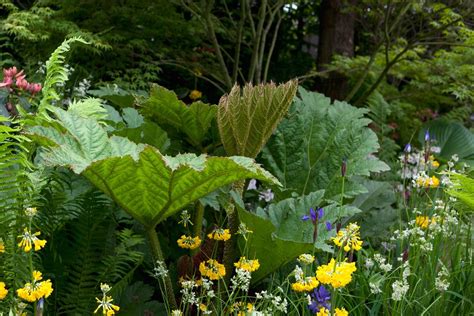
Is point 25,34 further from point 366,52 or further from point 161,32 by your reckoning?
point 366,52

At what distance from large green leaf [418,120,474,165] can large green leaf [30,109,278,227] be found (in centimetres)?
371

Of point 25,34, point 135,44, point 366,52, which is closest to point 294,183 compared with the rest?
point 25,34

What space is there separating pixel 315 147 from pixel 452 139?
119 inches

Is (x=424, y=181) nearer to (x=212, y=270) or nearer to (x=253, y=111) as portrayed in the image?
(x=253, y=111)

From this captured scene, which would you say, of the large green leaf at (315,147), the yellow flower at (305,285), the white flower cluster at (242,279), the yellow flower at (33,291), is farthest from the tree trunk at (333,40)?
the yellow flower at (33,291)

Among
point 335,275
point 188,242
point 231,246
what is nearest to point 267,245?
point 231,246

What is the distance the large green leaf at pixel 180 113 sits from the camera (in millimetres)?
2670

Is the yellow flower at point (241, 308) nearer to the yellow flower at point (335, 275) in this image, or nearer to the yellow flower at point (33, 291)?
the yellow flower at point (335, 275)

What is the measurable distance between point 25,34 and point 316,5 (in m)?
5.31

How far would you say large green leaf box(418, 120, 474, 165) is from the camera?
542 cm

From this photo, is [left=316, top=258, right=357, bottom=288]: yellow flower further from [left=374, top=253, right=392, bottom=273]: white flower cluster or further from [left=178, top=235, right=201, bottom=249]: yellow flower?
[left=178, top=235, right=201, bottom=249]: yellow flower

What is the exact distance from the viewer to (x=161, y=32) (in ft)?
18.3

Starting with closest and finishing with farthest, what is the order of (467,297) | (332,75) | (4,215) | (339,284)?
(339,284) → (4,215) → (467,297) → (332,75)

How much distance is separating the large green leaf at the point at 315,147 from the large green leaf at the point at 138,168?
0.99 meters
